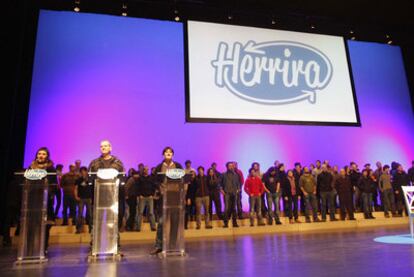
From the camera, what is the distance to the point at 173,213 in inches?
177

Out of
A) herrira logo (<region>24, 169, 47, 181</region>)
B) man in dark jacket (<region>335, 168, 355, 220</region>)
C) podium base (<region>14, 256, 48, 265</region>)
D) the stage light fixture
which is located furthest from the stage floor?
the stage light fixture

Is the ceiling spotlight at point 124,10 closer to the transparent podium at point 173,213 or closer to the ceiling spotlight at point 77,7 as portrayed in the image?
the ceiling spotlight at point 77,7

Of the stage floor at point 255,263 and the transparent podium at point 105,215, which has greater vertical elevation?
the transparent podium at point 105,215

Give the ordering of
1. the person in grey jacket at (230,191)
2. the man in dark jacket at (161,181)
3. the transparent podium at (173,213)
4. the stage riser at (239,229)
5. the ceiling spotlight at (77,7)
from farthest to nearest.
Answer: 1. the ceiling spotlight at (77,7)
2. the person in grey jacket at (230,191)
3. the stage riser at (239,229)
4. the man in dark jacket at (161,181)
5. the transparent podium at (173,213)

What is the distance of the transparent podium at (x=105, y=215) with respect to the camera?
4.20 metres

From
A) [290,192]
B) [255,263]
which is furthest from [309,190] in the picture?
[255,263]

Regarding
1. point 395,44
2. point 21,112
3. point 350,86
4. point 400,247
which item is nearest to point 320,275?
point 400,247

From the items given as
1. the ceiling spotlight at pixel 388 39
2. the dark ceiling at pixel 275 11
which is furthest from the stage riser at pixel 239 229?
the ceiling spotlight at pixel 388 39

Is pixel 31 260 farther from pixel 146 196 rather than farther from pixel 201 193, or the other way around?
pixel 201 193

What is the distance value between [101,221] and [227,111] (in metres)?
5.42

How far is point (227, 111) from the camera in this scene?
911 centimetres

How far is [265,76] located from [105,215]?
656 centimetres

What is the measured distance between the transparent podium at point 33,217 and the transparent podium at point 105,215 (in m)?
0.59

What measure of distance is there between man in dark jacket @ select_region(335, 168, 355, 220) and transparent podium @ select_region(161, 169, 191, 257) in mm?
5522
